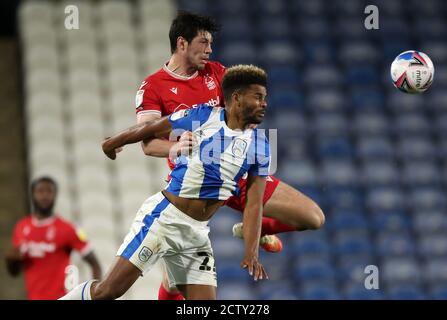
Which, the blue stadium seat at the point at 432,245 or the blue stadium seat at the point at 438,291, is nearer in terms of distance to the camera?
the blue stadium seat at the point at 438,291

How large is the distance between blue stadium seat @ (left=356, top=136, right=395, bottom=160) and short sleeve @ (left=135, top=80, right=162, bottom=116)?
15.4 feet

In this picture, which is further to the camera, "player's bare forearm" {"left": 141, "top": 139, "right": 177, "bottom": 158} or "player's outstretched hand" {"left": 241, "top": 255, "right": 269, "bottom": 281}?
"player's bare forearm" {"left": 141, "top": 139, "right": 177, "bottom": 158}

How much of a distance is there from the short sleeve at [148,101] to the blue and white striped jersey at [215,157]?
0.45 m

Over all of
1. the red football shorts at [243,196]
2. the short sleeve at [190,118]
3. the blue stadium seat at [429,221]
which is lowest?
the blue stadium seat at [429,221]

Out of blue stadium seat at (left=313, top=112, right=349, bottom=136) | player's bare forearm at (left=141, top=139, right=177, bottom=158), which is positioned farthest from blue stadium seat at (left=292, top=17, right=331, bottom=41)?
player's bare forearm at (left=141, top=139, right=177, bottom=158)

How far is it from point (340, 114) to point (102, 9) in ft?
8.54

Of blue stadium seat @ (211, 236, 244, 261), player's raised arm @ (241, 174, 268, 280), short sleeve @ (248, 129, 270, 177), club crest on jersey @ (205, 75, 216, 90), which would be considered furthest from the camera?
blue stadium seat @ (211, 236, 244, 261)

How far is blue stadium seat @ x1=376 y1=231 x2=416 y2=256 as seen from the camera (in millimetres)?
9547

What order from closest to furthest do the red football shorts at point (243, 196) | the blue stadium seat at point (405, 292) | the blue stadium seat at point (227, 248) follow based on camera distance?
1. the red football shorts at point (243, 196)
2. the blue stadium seat at point (405, 292)
3. the blue stadium seat at point (227, 248)

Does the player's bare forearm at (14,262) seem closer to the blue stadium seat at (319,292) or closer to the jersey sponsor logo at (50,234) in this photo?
the jersey sponsor logo at (50,234)

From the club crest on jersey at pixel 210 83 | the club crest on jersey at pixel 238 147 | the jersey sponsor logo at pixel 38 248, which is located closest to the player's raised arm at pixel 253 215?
the club crest on jersey at pixel 238 147

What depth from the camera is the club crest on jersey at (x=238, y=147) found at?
5137 millimetres

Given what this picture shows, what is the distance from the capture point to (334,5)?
1052 cm

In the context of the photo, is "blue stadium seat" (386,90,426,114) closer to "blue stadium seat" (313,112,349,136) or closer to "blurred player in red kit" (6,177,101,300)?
"blue stadium seat" (313,112,349,136)
